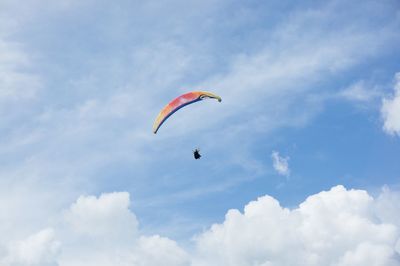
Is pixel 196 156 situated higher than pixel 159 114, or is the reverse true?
pixel 159 114

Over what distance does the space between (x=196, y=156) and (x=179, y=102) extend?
950 cm

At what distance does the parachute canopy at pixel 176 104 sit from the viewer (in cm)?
7669

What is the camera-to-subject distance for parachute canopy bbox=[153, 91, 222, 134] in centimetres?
7669

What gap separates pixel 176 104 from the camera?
3083 inches

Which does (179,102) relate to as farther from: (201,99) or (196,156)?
(196,156)

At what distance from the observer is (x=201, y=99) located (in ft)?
252

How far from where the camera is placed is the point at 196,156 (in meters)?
76.1

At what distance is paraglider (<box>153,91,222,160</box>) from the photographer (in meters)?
76.4

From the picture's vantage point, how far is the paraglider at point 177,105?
76.4 metres

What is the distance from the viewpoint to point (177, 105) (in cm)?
7819

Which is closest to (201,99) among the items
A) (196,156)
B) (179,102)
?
(179,102)

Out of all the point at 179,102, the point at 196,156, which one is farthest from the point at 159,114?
the point at 196,156

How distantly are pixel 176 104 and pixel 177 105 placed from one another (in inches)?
10.8

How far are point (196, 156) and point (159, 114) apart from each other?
9836mm
